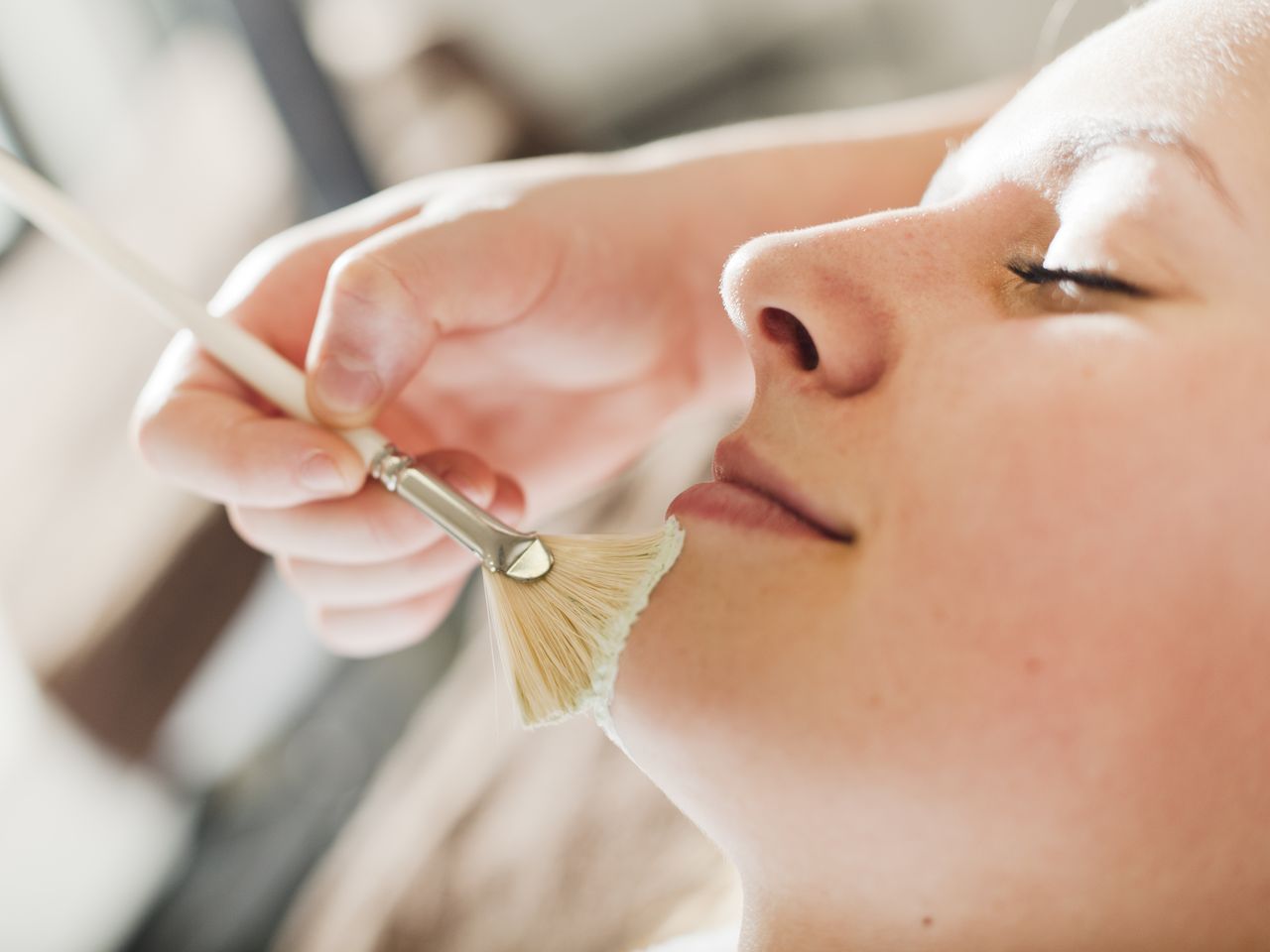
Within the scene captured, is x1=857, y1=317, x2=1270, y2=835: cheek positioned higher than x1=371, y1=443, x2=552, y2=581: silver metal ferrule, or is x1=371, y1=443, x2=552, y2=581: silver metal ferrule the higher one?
x1=371, y1=443, x2=552, y2=581: silver metal ferrule

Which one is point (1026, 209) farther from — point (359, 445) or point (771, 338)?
point (359, 445)

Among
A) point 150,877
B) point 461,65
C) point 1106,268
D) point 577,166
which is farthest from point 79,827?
point 461,65

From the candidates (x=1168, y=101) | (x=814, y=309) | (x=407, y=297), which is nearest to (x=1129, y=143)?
(x=1168, y=101)

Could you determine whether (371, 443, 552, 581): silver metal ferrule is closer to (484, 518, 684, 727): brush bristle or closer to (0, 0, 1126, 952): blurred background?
(484, 518, 684, 727): brush bristle

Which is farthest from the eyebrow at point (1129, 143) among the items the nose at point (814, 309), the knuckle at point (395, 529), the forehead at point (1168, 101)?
the knuckle at point (395, 529)

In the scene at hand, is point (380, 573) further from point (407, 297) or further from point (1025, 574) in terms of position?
point (1025, 574)

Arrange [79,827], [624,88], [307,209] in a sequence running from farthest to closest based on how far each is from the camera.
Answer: [624,88] < [307,209] < [79,827]

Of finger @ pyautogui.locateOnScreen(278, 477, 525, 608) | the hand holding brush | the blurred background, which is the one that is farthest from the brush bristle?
the blurred background

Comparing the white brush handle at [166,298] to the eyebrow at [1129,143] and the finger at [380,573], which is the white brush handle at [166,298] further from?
the eyebrow at [1129,143]
